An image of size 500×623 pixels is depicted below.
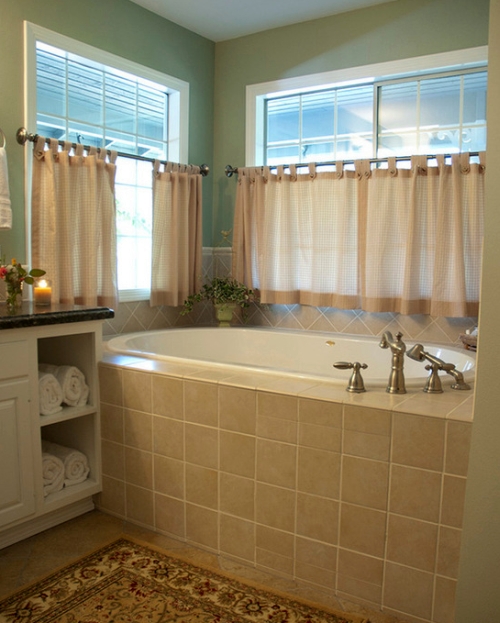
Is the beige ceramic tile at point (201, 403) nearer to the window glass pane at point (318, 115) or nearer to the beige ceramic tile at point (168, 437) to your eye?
the beige ceramic tile at point (168, 437)

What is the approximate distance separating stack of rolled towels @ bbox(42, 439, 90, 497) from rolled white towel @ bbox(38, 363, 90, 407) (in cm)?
22

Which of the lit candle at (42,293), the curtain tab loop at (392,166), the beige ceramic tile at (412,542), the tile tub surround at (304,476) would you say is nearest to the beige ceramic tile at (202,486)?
the tile tub surround at (304,476)

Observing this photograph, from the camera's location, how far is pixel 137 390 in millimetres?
2516

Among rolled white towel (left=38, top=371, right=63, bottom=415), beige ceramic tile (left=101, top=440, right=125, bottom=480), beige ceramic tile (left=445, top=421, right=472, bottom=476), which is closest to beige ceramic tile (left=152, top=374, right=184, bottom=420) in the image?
beige ceramic tile (left=101, top=440, right=125, bottom=480)

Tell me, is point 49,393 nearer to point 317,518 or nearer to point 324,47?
point 317,518

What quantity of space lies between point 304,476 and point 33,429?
1.09 m

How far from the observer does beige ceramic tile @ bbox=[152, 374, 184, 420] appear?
2.38 m

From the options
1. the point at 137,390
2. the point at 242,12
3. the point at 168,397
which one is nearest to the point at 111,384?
the point at 137,390

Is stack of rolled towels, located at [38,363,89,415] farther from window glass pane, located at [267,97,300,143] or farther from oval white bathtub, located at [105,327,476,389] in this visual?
window glass pane, located at [267,97,300,143]

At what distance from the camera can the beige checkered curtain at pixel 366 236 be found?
3.17 m

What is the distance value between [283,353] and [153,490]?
140 cm

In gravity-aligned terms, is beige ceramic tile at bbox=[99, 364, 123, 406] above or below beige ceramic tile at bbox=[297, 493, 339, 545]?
above

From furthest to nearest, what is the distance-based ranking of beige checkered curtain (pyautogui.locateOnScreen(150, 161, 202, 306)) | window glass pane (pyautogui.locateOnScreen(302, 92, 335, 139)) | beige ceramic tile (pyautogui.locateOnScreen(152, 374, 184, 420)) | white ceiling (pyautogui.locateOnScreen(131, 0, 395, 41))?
window glass pane (pyautogui.locateOnScreen(302, 92, 335, 139)) → beige checkered curtain (pyautogui.locateOnScreen(150, 161, 202, 306)) → white ceiling (pyautogui.locateOnScreen(131, 0, 395, 41)) → beige ceramic tile (pyautogui.locateOnScreen(152, 374, 184, 420))

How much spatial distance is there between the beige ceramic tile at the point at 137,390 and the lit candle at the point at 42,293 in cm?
51
